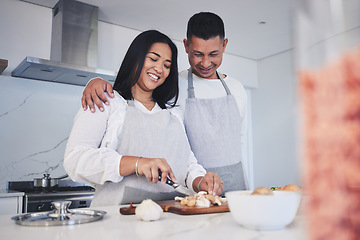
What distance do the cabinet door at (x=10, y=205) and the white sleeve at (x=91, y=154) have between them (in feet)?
4.31

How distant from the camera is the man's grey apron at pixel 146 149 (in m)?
1.23

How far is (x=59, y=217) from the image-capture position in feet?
2.52

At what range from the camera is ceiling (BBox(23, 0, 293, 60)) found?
3.14 m

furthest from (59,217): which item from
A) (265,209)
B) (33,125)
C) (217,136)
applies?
(33,125)

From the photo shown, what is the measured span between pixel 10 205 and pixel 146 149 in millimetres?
1431

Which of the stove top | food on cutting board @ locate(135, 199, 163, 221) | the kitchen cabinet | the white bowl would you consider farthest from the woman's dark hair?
the stove top

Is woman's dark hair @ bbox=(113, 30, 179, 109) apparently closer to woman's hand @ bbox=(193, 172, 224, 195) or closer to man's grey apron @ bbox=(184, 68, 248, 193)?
man's grey apron @ bbox=(184, 68, 248, 193)

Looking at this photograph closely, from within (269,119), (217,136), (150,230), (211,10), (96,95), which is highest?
(211,10)

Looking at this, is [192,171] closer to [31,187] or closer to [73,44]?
[31,187]

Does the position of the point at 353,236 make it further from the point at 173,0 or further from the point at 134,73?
the point at 173,0

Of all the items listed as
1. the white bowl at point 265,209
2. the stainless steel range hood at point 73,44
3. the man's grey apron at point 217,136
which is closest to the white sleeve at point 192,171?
the man's grey apron at point 217,136

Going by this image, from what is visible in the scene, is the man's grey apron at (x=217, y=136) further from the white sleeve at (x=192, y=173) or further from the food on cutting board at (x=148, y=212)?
the food on cutting board at (x=148, y=212)

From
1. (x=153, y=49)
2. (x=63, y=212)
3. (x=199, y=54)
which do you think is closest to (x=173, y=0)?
(x=199, y=54)

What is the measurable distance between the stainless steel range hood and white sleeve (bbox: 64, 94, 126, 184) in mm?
1559
